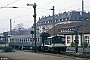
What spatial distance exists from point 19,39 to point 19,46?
4.88ft

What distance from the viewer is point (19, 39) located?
43375mm

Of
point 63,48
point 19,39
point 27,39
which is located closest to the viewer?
point 63,48

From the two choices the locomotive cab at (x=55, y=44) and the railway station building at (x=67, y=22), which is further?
the railway station building at (x=67, y=22)

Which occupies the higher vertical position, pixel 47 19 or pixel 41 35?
pixel 47 19

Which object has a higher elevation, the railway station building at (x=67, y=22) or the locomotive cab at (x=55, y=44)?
the railway station building at (x=67, y=22)

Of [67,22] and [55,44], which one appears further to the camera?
[67,22]

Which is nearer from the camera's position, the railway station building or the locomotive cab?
the locomotive cab

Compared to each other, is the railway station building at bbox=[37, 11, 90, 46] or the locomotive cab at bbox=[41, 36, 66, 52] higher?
the railway station building at bbox=[37, 11, 90, 46]

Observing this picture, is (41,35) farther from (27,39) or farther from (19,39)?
(19,39)

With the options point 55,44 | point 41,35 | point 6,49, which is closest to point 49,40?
point 55,44

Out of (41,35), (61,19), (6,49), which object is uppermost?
(61,19)

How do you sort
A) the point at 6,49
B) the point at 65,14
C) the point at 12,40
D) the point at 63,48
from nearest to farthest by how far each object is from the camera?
1. the point at 63,48
2. the point at 6,49
3. the point at 12,40
4. the point at 65,14

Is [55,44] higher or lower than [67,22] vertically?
lower

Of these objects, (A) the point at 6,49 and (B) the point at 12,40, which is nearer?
(A) the point at 6,49
